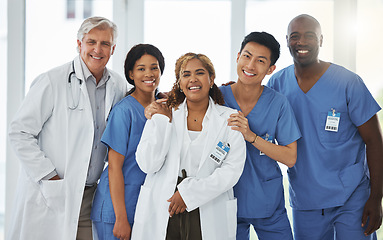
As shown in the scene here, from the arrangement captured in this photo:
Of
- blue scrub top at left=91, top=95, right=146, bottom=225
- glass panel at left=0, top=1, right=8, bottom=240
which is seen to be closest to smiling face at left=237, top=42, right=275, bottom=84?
blue scrub top at left=91, top=95, right=146, bottom=225

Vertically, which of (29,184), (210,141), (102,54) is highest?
(102,54)

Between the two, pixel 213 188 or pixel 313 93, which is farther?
pixel 313 93

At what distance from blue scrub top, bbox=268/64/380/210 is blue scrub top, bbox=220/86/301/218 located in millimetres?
158

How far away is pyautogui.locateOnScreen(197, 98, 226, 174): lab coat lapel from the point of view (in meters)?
1.70

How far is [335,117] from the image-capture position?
1.96 metres

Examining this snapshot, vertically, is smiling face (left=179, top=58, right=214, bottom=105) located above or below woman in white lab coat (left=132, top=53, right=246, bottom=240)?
above

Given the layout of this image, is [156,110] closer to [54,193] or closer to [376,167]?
[54,193]

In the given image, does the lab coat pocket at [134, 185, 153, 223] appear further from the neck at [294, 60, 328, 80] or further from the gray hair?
the neck at [294, 60, 328, 80]

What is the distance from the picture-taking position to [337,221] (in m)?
1.99

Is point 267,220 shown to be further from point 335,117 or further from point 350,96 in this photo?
point 350,96

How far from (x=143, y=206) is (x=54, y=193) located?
0.47 m

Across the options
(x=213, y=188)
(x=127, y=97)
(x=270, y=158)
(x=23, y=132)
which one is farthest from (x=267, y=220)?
(x=23, y=132)

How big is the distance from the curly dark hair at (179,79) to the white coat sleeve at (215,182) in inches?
10.7

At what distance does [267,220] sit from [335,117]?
0.66 metres
